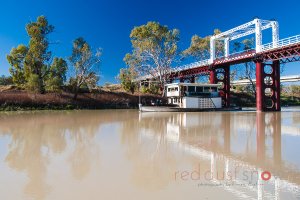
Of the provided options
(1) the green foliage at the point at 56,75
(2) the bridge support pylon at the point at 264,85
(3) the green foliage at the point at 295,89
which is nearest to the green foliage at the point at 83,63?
(1) the green foliage at the point at 56,75

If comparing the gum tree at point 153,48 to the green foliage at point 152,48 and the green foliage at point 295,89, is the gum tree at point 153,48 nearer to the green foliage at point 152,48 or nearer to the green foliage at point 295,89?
the green foliage at point 152,48

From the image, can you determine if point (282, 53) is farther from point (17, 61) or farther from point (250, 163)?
point (17, 61)

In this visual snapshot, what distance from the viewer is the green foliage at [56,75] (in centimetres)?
4008

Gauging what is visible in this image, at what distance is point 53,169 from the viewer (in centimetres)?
706

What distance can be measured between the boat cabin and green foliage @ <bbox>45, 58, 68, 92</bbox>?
1657 centimetres

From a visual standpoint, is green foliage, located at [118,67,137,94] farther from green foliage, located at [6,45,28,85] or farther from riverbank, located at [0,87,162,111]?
green foliage, located at [6,45,28,85]

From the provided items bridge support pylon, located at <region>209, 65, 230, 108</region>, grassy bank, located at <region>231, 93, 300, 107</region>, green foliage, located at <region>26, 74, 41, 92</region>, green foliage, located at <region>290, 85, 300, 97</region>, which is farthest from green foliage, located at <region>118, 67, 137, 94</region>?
green foliage, located at <region>290, 85, 300, 97</region>

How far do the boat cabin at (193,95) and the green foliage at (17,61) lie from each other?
23.2 metres

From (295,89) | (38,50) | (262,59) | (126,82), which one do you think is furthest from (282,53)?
(295,89)

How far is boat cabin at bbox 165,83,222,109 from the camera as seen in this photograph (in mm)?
37688

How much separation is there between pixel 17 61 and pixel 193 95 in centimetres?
2766

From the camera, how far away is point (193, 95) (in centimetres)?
3819

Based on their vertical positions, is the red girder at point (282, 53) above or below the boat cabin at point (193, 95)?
above

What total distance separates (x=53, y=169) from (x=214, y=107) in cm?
3430
